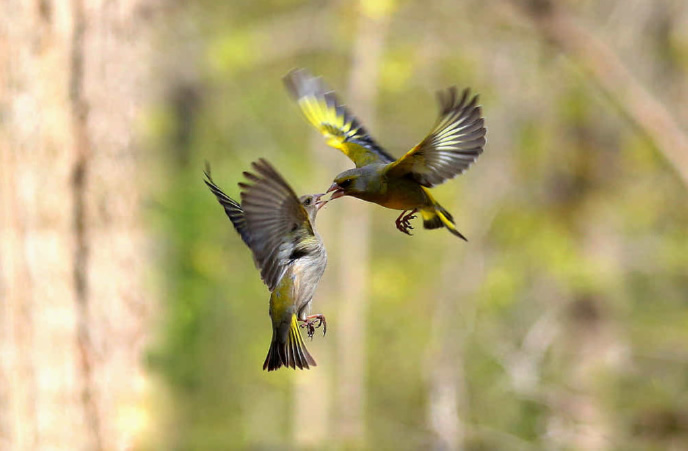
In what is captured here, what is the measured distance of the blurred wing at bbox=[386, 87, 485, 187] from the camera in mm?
1779

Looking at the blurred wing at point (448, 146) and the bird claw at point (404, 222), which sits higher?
the blurred wing at point (448, 146)

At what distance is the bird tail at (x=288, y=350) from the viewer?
6.09 feet

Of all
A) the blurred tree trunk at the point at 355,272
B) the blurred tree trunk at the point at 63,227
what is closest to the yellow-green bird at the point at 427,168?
the blurred tree trunk at the point at 63,227

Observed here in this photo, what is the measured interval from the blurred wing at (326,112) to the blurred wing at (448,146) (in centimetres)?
43

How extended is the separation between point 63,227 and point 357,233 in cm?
879

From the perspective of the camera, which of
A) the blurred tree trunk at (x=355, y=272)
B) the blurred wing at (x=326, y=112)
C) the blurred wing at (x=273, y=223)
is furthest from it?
the blurred tree trunk at (x=355, y=272)

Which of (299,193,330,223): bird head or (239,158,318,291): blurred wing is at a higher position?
(299,193,330,223): bird head

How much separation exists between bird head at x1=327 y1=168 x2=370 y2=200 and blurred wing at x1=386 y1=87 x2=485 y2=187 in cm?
11

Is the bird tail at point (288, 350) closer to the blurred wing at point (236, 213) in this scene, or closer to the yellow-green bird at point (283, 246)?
the yellow-green bird at point (283, 246)

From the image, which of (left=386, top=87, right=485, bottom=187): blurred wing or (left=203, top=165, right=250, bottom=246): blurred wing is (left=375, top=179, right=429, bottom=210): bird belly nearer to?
(left=386, top=87, right=485, bottom=187): blurred wing

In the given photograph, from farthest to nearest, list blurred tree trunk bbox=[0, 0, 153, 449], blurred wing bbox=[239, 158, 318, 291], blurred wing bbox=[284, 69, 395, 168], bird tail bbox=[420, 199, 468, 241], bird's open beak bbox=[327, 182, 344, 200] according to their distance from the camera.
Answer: blurred tree trunk bbox=[0, 0, 153, 449]
blurred wing bbox=[284, 69, 395, 168]
bird tail bbox=[420, 199, 468, 241]
bird's open beak bbox=[327, 182, 344, 200]
blurred wing bbox=[239, 158, 318, 291]

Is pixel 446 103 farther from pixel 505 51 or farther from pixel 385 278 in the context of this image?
pixel 385 278

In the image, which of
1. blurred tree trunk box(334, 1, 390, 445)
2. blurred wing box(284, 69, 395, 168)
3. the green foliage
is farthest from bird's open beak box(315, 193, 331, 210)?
blurred tree trunk box(334, 1, 390, 445)

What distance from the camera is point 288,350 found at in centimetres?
196
